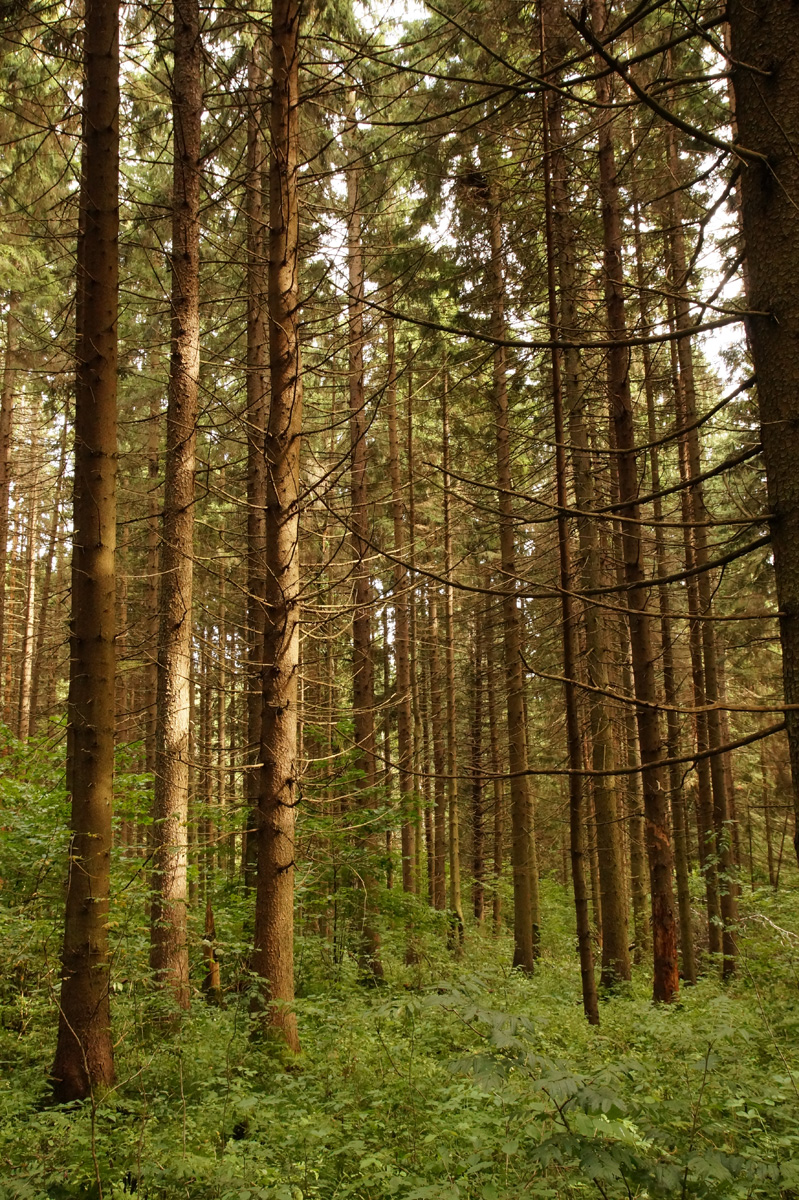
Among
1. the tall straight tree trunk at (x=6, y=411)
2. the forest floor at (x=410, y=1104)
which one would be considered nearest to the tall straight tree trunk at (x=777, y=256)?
the forest floor at (x=410, y=1104)

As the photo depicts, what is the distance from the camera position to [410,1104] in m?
4.35

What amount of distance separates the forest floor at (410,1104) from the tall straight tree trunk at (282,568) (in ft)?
2.23

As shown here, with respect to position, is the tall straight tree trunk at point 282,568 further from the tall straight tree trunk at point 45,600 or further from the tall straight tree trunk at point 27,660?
the tall straight tree trunk at point 27,660

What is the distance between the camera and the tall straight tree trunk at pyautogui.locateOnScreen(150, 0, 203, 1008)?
744 centimetres

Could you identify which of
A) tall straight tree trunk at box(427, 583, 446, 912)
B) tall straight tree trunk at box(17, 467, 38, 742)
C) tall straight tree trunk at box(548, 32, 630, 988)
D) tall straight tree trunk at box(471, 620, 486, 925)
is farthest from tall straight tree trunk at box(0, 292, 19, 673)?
Result: tall straight tree trunk at box(471, 620, 486, 925)

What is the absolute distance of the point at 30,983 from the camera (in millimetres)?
7387

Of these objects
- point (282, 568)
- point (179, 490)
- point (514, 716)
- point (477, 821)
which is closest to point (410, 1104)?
point (282, 568)

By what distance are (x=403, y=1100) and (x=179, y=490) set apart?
20.3 feet

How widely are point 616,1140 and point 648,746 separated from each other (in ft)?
16.6

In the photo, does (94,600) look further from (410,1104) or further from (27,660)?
(27,660)

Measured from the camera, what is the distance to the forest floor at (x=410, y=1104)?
2971mm

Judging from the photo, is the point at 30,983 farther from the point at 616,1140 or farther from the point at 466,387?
the point at 466,387

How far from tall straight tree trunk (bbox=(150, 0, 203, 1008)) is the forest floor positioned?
91cm

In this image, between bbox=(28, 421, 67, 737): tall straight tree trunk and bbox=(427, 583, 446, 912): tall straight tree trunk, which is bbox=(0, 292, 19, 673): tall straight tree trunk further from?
bbox=(427, 583, 446, 912): tall straight tree trunk
